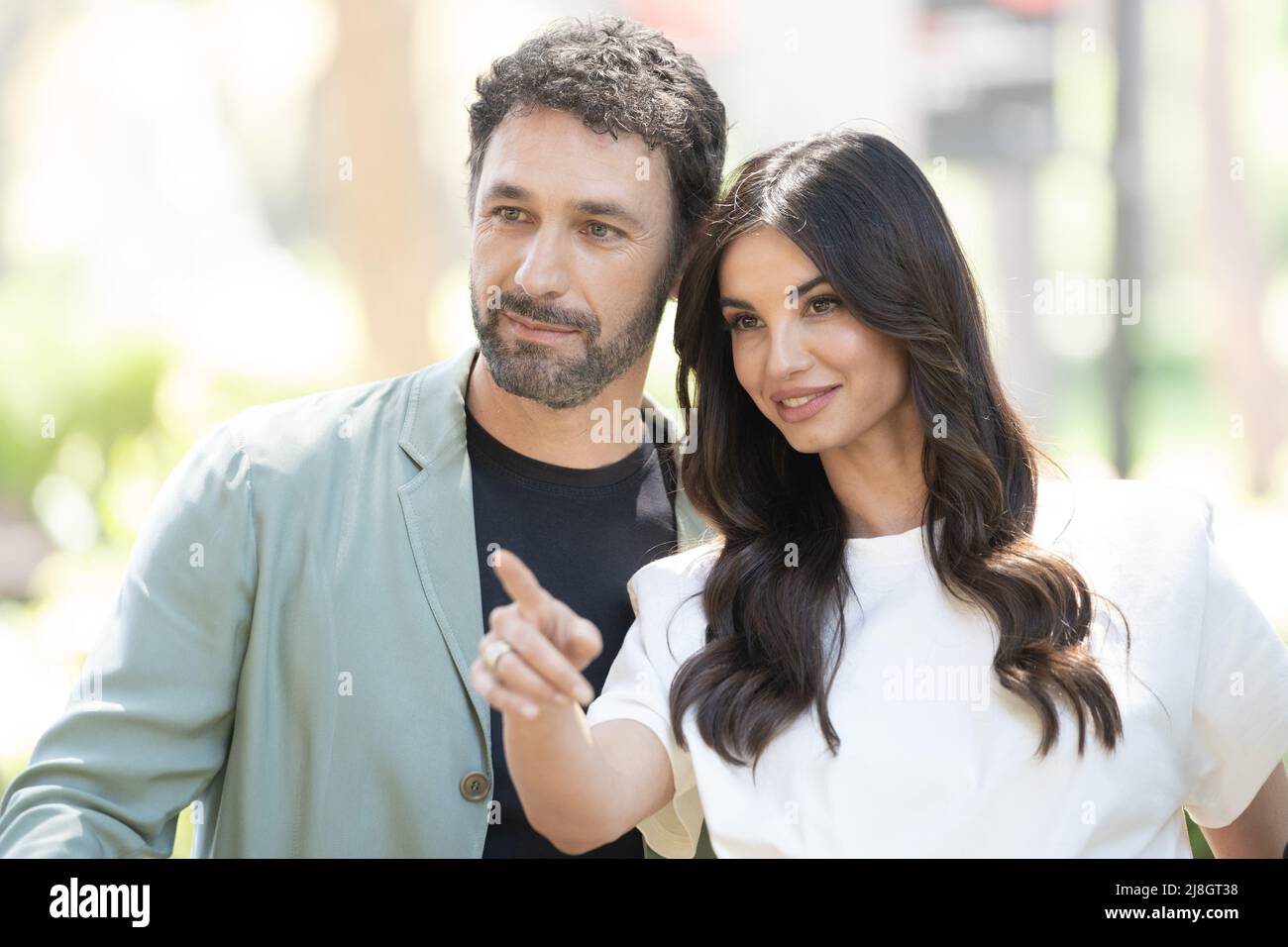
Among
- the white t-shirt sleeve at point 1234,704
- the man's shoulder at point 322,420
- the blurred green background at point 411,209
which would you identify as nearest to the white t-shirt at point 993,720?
the white t-shirt sleeve at point 1234,704

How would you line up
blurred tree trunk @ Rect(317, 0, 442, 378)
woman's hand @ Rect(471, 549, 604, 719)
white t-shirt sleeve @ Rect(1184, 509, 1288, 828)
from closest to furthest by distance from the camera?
woman's hand @ Rect(471, 549, 604, 719) → white t-shirt sleeve @ Rect(1184, 509, 1288, 828) → blurred tree trunk @ Rect(317, 0, 442, 378)

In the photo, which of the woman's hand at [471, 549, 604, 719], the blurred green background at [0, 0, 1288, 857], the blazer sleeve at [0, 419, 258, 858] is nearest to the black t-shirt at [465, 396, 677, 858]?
the blazer sleeve at [0, 419, 258, 858]

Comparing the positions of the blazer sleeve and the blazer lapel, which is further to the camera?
the blazer lapel

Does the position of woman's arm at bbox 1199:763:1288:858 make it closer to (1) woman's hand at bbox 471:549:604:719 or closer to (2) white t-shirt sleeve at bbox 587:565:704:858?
(2) white t-shirt sleeve at bbox 587:565:704:858

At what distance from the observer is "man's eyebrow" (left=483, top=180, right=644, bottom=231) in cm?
276

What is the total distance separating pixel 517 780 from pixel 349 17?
559cm

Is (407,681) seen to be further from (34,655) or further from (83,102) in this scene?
(83,102)

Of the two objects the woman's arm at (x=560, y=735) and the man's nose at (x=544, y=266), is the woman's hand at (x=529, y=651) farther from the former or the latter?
the man's nose at (x=544, y=266)

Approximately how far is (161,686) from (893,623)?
1.29 metres

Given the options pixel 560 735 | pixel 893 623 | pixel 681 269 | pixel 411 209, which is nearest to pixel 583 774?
pixel 560 735

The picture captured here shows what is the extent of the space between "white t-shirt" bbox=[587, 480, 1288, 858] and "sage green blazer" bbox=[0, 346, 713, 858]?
0.34 m

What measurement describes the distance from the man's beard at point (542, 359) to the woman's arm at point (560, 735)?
635mm

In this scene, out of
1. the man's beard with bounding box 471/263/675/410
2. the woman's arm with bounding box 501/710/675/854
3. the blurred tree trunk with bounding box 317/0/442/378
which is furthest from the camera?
the blurred tree trunk with bounding box 317/0/442/378
